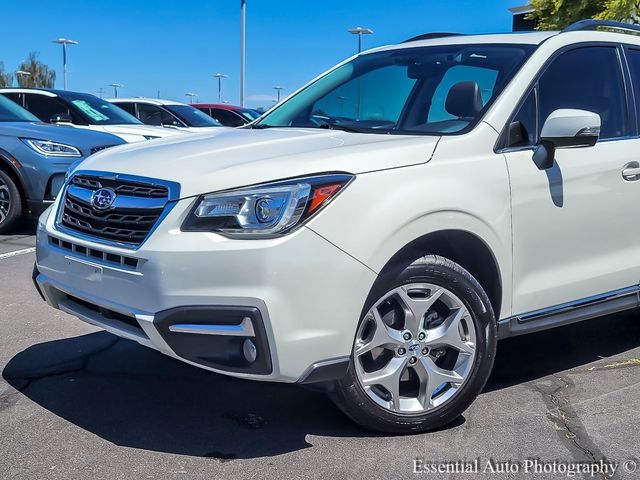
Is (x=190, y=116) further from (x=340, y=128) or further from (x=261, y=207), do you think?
(x=261, y=207)

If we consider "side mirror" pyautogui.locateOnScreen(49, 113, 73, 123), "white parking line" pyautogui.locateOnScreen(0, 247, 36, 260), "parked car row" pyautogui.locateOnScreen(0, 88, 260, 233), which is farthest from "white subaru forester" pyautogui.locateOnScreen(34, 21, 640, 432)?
"side mirror" pyautogui.locateOnScreen(49, 113, 73, 123)

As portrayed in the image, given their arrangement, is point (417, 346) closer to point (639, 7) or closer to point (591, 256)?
point (591, 256)

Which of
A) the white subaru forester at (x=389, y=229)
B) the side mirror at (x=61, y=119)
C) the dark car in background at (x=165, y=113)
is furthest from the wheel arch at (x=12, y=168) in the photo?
the dark car in background at (x=165, y=113)

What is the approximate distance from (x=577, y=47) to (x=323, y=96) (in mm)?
1466

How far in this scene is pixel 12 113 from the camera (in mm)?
8867

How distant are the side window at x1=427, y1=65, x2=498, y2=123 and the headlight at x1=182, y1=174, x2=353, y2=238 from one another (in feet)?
3.84

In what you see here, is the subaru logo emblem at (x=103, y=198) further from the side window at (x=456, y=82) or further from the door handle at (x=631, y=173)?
the door handle at (x=631, y=173)

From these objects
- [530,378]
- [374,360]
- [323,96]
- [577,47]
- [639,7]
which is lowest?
[530,378]

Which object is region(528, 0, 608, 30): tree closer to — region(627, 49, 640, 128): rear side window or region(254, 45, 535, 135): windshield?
region(627, 49, 640, 128): rear side window

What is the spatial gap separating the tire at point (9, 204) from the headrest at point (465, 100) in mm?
5594

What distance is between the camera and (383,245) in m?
2.99

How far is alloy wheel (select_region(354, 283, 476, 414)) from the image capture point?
10.4 feet

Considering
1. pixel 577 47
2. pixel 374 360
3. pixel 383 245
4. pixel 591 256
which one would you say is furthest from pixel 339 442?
pixel 577 47

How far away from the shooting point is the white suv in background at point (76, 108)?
10.2 meters
